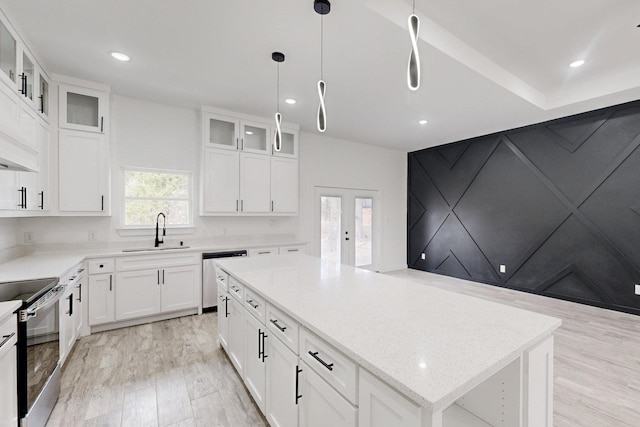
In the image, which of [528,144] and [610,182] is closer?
[610,182]

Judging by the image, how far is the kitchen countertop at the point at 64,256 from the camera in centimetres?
224

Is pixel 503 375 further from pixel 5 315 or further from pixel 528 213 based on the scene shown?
pixel 528 213

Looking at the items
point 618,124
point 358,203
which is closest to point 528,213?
point 618,124

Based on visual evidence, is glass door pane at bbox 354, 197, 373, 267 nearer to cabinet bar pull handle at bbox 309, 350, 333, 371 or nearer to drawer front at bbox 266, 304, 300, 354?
drawer front at bbox 266, 304, 300, 354

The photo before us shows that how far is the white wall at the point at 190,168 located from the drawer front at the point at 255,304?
102 inches

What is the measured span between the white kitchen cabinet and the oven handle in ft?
0.19

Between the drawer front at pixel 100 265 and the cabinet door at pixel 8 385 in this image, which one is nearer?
the cabinet door at pixel 8 385

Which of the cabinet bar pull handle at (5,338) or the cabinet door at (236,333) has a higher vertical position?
the cabinet bar pull handle at (5,338)

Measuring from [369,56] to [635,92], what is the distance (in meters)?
3.50

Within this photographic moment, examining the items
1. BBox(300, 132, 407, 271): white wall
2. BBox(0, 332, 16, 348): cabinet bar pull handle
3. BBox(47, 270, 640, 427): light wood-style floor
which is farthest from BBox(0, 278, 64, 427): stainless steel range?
BBox(300, 132, 407, 271): white wall

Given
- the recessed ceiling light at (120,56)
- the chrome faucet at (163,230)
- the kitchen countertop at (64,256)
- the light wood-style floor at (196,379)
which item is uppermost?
the recessed ceiling light at (120,56)

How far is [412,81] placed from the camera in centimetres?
156

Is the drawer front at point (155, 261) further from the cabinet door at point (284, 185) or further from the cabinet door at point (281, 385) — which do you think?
the cabinet door at point (281, 385)

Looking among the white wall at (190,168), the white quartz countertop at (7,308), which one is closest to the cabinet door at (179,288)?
the white wall at (190,168)
